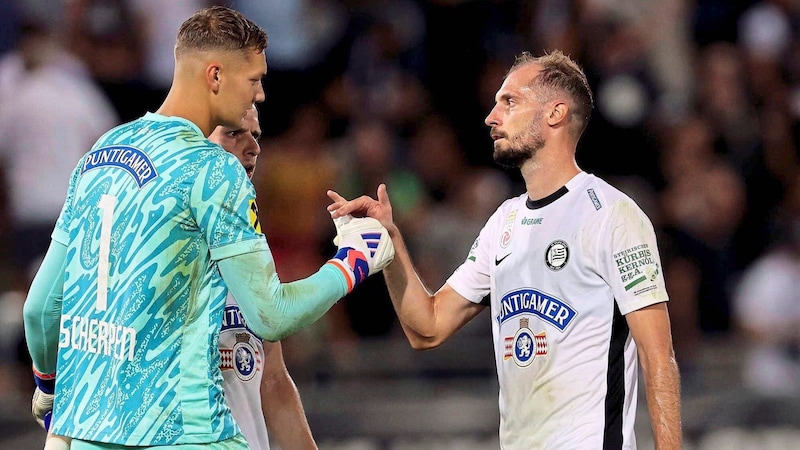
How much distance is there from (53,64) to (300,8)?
296 cm

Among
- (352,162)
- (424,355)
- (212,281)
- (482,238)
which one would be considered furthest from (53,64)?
(212,281)

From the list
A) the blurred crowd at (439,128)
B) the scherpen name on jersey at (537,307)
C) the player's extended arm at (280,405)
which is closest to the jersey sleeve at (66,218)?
the player's extended arm at (280,405)

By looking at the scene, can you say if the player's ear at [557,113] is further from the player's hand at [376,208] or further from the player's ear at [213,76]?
the player's ear at [213,76]

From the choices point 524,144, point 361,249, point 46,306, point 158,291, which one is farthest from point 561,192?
point 46,306

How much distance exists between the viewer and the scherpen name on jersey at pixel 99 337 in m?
4.38

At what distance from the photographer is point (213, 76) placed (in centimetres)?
470

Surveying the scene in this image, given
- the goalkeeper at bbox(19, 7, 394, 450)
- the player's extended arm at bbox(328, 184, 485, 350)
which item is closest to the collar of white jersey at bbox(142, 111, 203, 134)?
the goalkeeper at bbox(19, 7, 394, 450)

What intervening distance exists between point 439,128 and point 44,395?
704cm

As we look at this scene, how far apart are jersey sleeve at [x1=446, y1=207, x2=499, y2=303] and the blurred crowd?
4.54m

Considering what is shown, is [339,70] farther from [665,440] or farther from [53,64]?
[665,440]

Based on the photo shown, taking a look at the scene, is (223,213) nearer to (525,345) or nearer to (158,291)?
(158,291)

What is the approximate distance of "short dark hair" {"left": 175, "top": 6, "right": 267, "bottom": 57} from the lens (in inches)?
185

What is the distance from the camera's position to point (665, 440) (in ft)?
16.6

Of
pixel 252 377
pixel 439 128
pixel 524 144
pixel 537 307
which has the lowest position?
pixel 439 128
